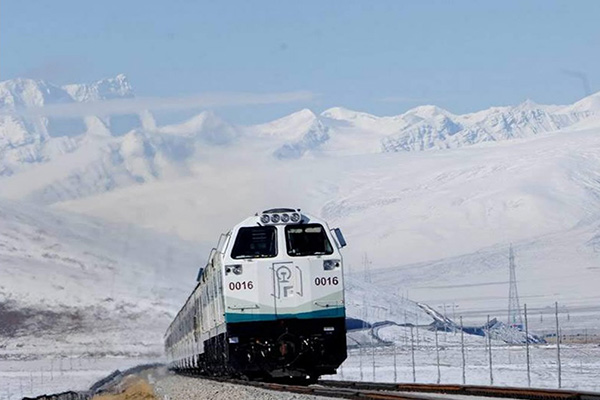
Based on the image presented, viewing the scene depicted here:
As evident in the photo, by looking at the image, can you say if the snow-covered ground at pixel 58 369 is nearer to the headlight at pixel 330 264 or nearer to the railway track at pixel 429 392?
the headlight at pixel 330 264

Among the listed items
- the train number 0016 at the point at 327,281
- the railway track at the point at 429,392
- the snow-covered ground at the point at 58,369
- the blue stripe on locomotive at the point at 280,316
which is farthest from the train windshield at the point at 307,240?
the snow-covered ground at the point at 58,369

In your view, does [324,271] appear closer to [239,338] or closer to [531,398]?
[239,338]

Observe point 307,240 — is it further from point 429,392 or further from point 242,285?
point 429,392

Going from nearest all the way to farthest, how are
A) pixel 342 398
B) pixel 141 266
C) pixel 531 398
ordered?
pixel 531 398
pixel 342 398
pixel 141 266

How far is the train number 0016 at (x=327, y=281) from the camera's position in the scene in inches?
1618

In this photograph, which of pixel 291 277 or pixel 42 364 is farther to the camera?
pixel 42 364

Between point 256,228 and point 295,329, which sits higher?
point 256,228

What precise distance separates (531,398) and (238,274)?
1366cm

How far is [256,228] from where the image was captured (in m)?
41.9

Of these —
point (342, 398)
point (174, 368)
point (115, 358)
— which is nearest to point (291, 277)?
point (342, 398)

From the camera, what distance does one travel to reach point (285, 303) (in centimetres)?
4112

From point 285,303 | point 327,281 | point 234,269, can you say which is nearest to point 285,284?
point 285,303

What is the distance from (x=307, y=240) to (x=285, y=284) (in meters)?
1.54

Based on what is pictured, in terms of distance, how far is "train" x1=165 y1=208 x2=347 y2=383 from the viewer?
41125 millimetres
